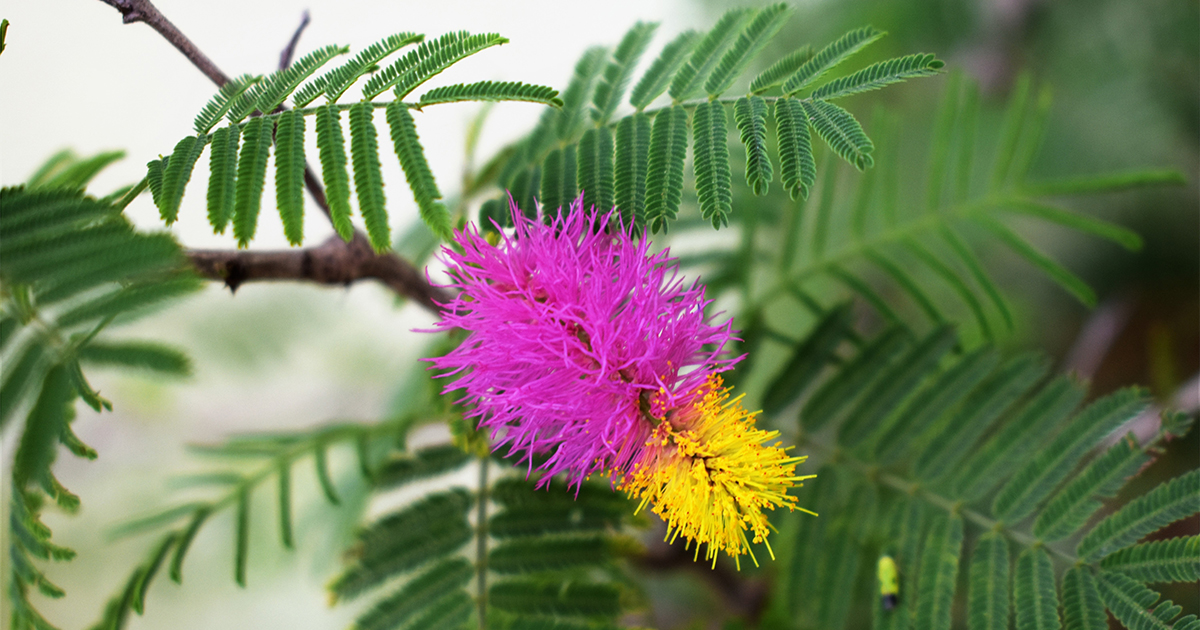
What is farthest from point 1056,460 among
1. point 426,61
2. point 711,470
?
point 426,61

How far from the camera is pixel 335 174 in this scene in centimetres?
40

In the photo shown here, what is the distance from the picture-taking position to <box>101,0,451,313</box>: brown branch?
0.42 m

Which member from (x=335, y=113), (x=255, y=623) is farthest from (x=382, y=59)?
(x=255, y=623)

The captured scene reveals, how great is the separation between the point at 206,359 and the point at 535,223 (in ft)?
3.92

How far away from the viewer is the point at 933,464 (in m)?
0.55

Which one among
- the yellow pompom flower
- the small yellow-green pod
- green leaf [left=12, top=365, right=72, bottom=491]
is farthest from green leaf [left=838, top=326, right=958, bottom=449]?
green leaf [left=12, top=365, right=72, bottom=491]

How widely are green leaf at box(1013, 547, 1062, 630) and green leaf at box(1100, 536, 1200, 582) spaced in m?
0.03

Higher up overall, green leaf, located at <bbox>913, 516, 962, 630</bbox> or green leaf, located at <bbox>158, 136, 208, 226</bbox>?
green leaf, located at <bbox>158, 136, 208, 226</bbox>

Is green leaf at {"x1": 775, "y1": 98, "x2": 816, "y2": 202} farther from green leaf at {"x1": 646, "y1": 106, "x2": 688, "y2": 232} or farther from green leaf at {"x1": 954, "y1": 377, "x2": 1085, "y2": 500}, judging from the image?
green leaf at {"x1": 954, "y1": 377, "x2": 1085, "y2": 500}

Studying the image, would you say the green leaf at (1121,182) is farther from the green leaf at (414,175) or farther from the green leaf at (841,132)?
the green leaf at (414,175)

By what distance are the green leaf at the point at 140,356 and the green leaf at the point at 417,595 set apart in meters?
0.30

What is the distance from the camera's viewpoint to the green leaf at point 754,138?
396 millimetres

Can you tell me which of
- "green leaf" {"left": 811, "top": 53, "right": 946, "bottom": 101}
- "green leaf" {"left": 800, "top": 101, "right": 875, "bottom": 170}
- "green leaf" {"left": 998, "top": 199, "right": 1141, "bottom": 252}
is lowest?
"green leaf" {"left": 800, "top": 101, "right": 875, "bottom": 170}

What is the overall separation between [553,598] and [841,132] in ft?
1.34
